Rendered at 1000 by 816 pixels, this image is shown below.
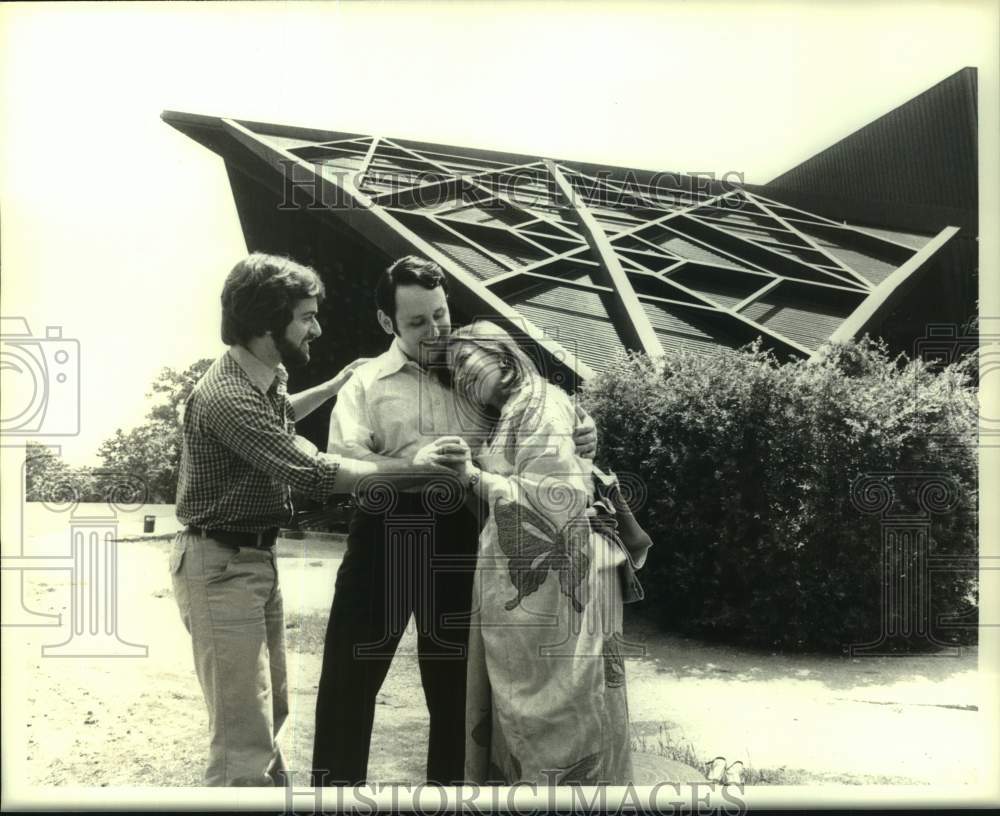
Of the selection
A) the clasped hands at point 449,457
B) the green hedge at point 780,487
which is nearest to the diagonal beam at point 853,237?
the green hedge at point 780,487

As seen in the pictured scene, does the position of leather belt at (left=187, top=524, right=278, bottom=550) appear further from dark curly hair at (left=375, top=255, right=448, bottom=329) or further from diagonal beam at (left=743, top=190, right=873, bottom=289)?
diagonal beam at (left=743, top=190, right=873, bottom=289)

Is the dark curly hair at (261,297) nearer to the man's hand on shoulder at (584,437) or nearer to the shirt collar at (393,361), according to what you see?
the shirt collar at (393,361)

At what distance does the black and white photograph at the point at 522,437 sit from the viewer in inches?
120

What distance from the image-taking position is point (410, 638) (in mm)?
3188

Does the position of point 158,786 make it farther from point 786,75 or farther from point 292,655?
point 786,75

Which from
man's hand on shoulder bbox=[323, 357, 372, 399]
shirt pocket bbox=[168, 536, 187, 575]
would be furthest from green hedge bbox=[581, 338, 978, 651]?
shirt pocket bbox=[168, 536, 187, 575]

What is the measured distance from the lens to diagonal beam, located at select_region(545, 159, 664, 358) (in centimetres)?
396

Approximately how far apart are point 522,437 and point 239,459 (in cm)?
93

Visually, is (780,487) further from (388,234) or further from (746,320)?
(388,234)

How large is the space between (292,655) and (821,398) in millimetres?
2411

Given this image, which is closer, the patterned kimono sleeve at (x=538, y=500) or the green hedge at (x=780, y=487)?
the patterned kimono sleeve at (x=538, y=500)

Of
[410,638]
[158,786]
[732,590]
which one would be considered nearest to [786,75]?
[732,590]

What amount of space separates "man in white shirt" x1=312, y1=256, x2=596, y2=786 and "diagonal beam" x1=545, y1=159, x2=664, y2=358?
2.76 feet

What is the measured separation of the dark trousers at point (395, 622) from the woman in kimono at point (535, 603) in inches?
3.9
